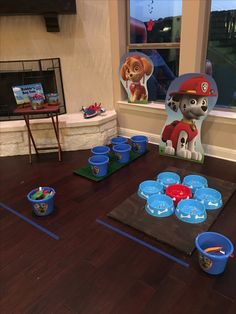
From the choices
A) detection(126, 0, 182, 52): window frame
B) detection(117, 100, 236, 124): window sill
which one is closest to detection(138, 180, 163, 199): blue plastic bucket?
detection(117, 100, 236, 124): window sill

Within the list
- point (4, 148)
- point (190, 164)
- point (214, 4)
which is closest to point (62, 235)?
point (190, 164)

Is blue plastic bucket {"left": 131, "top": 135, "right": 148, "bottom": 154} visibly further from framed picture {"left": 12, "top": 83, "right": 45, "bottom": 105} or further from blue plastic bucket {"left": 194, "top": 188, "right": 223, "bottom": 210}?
framed picture {"left": 12, "top": 83, "right": 45, "bottom": 105}

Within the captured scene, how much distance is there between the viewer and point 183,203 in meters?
1.83

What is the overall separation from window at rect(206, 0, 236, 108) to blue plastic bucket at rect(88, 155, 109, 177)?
1308mm

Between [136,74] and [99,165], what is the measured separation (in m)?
1.19

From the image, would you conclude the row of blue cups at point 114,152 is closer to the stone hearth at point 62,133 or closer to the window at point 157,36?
the stone hearth at point 62,133

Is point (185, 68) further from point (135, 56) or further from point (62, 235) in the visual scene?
point (62, 235)

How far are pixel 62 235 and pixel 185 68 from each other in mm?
1876

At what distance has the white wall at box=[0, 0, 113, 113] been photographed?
273 centimetres

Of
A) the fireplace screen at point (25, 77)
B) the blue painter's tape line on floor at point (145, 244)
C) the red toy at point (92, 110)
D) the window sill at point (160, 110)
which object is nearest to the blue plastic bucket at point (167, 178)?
the blue painter's tape line on floor at point (145, 244)

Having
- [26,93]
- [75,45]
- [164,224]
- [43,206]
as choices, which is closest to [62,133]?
[26,93]

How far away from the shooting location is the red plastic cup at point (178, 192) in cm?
192

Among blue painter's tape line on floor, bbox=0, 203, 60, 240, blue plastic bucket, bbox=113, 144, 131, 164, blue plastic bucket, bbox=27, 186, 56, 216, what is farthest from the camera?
blue plastic bucket, bbox=113, 144, 131, 164

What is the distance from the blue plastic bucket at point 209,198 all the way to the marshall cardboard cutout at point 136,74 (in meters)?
1.37
